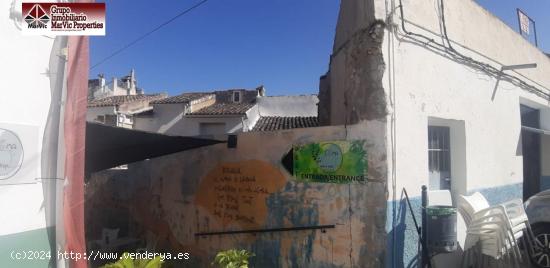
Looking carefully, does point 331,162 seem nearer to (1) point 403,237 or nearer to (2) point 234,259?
(1) point 403,237

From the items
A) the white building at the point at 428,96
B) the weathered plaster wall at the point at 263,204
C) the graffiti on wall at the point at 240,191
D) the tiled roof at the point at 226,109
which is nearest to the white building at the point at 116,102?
the tiled roof at the point at 226,109

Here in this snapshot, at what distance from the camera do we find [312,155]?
4785 millimetres

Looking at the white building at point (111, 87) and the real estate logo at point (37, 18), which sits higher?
the white building at point (111, 87)

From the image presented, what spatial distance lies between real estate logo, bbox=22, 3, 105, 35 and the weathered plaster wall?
2.66 meters

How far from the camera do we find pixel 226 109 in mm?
23828

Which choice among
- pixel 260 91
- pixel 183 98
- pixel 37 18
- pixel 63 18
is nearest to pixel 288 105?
pixel 260 91

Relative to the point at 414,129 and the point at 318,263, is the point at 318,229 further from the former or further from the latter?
the point at 414,129

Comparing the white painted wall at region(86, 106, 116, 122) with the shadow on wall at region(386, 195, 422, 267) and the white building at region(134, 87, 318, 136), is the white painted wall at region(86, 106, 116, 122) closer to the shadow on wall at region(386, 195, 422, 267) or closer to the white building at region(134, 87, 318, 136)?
the white building at region(134, 87, 318, 136)

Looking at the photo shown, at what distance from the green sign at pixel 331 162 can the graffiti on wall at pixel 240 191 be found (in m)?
0.43

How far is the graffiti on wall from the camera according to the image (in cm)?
534

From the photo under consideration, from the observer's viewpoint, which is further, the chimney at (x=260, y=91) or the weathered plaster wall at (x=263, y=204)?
the chimney at (x=260, y=91)

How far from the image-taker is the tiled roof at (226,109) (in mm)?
22778

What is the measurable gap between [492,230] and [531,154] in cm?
589

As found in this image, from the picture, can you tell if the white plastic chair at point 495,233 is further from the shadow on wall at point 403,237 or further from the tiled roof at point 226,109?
the tiled roof at point 226,109
